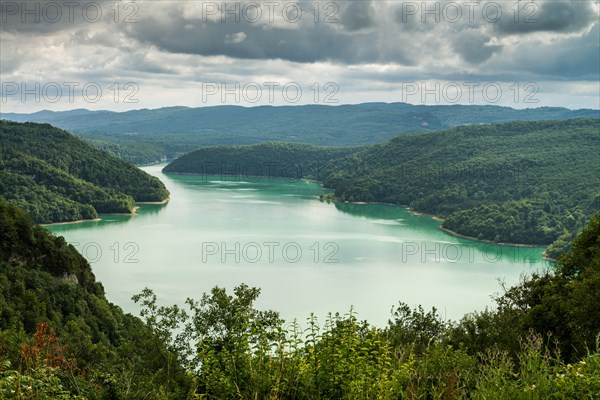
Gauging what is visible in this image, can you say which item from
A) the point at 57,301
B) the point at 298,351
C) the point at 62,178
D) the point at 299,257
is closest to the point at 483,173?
the point at 299,257

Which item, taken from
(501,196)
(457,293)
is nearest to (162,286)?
(457,293)

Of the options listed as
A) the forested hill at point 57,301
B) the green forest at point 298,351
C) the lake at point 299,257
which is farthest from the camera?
the lake at point 299,257

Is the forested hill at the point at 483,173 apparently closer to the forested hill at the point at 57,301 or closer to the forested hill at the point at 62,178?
the forested hill at the point at 62,178

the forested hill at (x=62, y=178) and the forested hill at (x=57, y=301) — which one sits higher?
the forested hill at (x=62, y=178)

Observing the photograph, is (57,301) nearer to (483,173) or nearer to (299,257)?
(299,257)

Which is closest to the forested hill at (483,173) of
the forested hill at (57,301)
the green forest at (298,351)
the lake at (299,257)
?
the lake at (299,257)

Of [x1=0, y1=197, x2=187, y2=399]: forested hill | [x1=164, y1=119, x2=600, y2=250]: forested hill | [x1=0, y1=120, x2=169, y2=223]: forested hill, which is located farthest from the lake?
[x1=0, y1=197, x2=187, y2=399]: forested hill

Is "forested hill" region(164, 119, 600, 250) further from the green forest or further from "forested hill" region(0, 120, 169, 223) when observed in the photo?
the green forest
